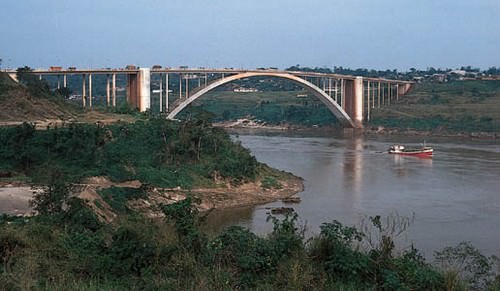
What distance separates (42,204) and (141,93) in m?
15.7

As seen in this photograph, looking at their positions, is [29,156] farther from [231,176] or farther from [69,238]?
[69,238]

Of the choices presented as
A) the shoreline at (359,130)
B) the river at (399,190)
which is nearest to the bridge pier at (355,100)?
the shoreline at (359,130)

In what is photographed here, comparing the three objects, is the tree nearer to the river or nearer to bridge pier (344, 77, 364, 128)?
the river


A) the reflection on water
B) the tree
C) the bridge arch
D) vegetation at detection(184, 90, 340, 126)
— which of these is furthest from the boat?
the tree

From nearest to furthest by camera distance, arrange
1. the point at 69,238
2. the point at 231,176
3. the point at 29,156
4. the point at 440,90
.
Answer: the point at 69,238 → the point at 29,156 → the point at 231,176 → the point at 440,90

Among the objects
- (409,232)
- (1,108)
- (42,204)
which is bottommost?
(409,232)

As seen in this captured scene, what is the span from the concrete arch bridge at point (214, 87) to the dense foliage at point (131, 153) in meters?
6.26

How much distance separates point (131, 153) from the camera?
15.6m

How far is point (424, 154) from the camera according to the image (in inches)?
995

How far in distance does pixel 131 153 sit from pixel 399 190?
711cm

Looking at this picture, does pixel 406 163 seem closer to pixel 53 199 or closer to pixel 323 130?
pixel 323 130

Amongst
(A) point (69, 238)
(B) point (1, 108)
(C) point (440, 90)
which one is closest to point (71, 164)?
(B) point (1, 108)

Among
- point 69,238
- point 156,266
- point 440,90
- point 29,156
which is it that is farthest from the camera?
point 440,90

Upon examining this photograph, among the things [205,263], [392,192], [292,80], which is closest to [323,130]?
[292,80]
